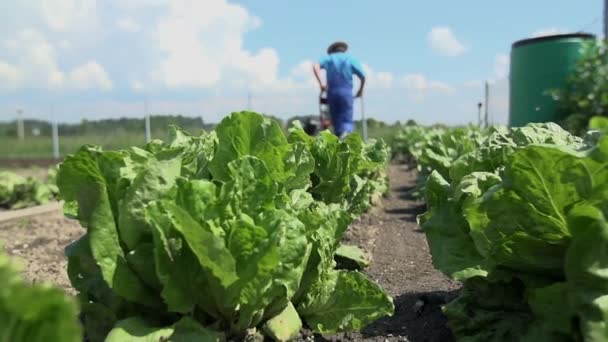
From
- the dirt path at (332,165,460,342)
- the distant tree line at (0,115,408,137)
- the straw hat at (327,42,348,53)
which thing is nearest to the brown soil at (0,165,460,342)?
the dirt path at (332,165,460,342)

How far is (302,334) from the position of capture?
77.9 inches

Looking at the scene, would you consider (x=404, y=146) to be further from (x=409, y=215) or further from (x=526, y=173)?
(x=526, y=173)

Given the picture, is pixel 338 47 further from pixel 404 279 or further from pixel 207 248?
pixel 207 248

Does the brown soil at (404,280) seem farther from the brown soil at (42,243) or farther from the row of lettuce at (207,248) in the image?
the brown soil at (42,243)

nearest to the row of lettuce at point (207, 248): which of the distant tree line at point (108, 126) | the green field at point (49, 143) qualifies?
the distant tree line at point (108, 126)

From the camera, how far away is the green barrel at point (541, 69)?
9977mm

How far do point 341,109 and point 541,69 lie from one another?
4.03m

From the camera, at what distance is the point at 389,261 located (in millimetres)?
3266

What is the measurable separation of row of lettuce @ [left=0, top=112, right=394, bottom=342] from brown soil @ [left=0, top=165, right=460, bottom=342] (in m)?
0.24

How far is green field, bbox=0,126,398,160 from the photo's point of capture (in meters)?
20.0

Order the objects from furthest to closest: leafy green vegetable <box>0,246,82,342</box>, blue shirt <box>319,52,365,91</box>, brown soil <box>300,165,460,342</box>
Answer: blue shirt <box>319,52,365,91</box>, brown soil <box>300,165,460,342</box>, leafy green vegetable <box>0,246,82,342</box>

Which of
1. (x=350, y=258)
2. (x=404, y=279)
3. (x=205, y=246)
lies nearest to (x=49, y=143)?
(x=350, y=258)

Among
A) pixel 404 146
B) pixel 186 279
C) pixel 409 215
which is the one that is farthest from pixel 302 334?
pixel 404 146

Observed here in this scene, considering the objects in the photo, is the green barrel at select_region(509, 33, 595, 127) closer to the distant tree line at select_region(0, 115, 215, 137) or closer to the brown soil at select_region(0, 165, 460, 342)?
the brown soil at select_region(0, 165, 460, 342)
